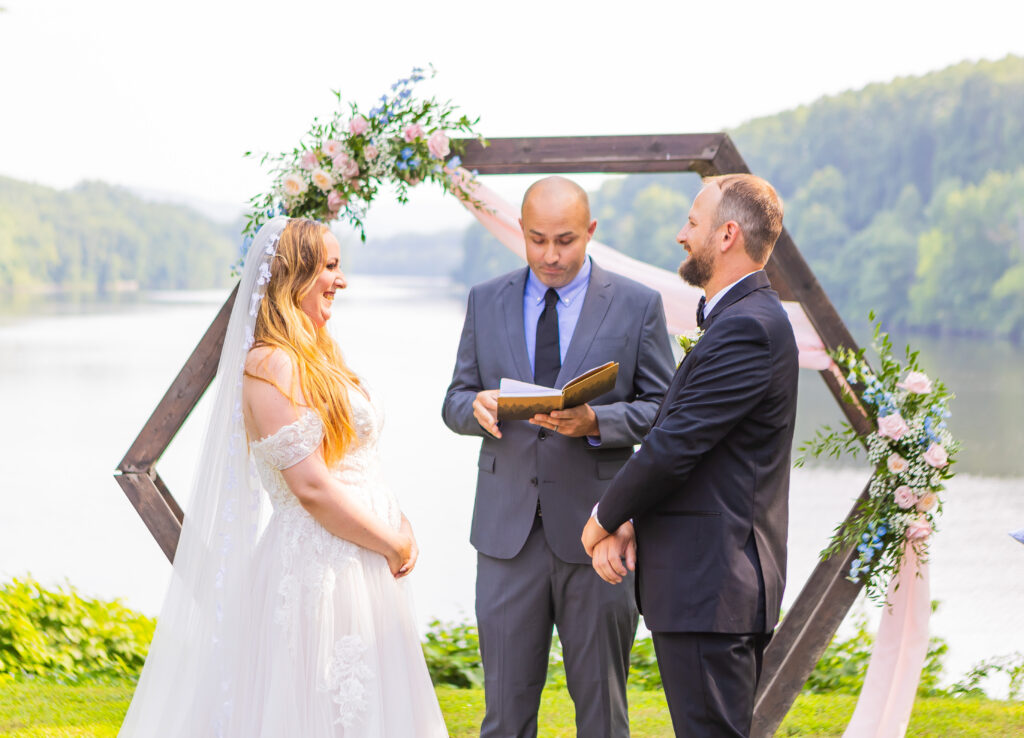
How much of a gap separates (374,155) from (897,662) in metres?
2.90

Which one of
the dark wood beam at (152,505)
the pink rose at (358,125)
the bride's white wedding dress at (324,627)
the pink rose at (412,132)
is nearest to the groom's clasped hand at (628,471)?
the bride's white wedding dress at (324,627)

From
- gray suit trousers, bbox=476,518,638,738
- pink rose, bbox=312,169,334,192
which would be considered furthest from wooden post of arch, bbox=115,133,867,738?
gray suit trousers, bbox=476,518,638,738

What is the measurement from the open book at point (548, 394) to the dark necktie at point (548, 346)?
0.39 meters

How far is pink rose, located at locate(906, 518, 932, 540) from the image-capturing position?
347cm

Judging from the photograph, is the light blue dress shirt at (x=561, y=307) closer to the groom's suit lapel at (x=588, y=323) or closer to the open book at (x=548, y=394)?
the groom's suit lapel at (x=588, y=323)

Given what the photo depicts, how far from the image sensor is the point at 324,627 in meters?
2.60

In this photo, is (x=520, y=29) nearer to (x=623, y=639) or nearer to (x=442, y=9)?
(x=442, y=9)

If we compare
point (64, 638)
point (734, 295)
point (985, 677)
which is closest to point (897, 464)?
point (734, 295)

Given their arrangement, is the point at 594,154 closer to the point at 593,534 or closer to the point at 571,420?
the point at 571,420

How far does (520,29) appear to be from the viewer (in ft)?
44.7

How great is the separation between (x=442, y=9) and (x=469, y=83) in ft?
4.50

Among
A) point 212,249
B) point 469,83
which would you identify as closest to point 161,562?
point 212,249

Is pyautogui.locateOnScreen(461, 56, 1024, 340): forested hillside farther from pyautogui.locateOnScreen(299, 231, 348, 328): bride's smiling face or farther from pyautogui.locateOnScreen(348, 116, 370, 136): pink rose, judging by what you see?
pyautogui.locateOnScreen(299, 231, 348, 328): bride's smiling face

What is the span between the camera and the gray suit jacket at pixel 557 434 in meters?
2.89
